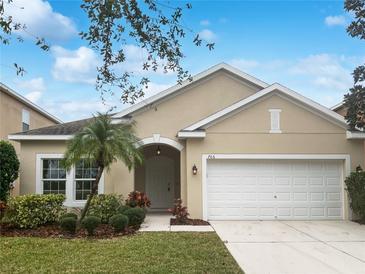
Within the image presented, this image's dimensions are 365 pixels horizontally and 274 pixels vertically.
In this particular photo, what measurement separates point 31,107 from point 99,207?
1300 cm

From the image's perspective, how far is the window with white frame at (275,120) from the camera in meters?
15.3

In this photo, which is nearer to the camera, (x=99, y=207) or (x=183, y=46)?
(x=183, y=46)

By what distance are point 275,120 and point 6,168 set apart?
400 inches

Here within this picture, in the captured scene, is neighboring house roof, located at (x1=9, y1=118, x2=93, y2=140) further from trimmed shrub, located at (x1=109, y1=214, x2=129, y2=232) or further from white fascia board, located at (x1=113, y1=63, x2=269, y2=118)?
trimmed shrub, located at (x1=109, y1=214, x2=129, y2=232)

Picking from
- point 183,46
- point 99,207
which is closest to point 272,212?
point 99,207

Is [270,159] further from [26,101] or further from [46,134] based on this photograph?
[26,101]

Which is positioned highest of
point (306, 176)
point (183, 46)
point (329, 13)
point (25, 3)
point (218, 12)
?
point (329, 13)

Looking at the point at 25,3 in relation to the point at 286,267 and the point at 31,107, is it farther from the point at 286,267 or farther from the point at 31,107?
the point at 31,107

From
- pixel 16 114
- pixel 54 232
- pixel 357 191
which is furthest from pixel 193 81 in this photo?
pixel 16 114

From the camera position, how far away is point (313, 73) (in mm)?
17062

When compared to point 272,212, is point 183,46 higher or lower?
higher

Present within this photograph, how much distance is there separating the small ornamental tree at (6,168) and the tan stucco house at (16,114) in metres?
3.05

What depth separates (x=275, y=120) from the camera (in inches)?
603

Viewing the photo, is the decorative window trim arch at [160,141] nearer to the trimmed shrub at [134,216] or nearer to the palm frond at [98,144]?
the palm frond at [98,144]
